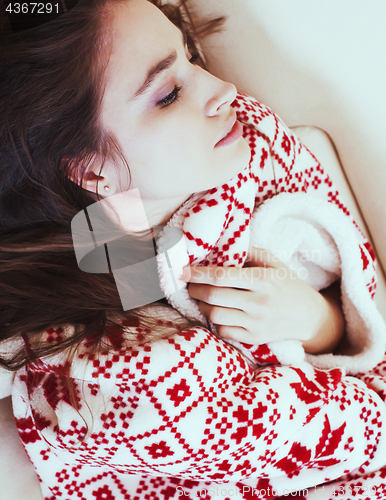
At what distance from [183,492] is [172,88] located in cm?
71

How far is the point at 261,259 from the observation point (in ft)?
2.38

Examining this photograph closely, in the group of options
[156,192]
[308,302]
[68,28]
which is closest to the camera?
[68,28]

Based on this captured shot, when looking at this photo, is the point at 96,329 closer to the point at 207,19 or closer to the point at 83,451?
the point at 83,451

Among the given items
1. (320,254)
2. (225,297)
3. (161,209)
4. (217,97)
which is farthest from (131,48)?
(320,254)

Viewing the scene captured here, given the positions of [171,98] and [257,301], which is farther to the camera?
[257,301]

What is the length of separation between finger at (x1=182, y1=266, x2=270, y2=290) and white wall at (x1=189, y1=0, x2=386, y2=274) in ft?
1.50

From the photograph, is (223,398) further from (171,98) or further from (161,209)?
(171,98)

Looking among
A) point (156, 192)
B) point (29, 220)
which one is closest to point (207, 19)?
point (156, 192)

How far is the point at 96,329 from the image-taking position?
64 cm

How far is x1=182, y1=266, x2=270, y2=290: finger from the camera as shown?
0.63 metres

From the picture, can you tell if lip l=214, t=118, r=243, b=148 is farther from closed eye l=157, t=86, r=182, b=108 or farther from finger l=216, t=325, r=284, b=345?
finger l=216, t=325, r=284, b=345

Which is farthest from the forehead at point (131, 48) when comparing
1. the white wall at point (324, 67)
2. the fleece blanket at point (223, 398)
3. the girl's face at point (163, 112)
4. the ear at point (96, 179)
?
the white wall at point (324, 67)

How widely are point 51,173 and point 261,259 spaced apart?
404 millimetres

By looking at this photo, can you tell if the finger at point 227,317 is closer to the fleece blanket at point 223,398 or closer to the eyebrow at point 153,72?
the fleece blanket at point 223,398
